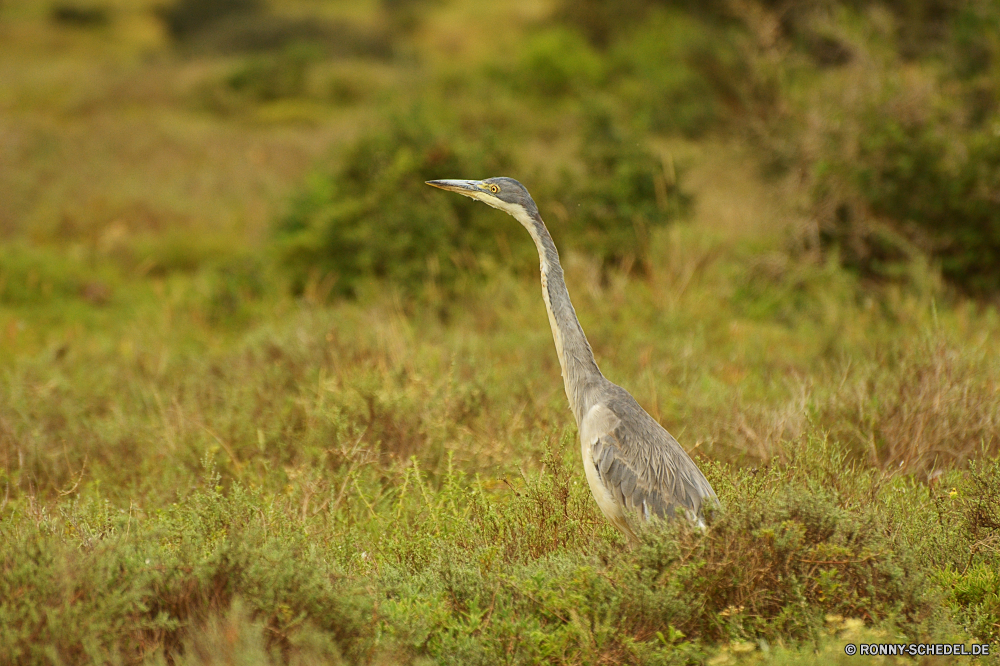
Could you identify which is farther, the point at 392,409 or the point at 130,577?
the point at 392,409

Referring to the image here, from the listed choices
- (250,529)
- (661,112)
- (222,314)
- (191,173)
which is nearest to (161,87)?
(191,173)

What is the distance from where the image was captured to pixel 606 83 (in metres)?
18.8

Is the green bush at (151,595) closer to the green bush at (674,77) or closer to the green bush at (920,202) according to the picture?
the green bush at (920,202)

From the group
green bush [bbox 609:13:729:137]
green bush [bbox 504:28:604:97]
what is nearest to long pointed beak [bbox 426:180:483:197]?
green bush [bbox 609:13:729:137]

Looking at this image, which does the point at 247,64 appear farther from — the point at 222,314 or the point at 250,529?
the point at 250,529

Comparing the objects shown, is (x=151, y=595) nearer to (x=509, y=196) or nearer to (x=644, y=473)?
(x=644, y=473)

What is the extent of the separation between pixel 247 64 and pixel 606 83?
381 inches

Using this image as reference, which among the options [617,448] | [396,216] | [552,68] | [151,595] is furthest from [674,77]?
[151,595]

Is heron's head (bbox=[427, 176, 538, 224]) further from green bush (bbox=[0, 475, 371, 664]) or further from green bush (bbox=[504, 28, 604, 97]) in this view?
green bush (bbox=[504, 28, 604, 97])

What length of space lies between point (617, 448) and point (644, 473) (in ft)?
0.47

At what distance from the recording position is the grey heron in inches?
132

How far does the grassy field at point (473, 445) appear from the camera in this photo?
274 centimetres

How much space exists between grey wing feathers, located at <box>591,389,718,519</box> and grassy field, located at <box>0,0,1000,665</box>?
0.59ft

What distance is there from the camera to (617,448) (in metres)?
3.39
